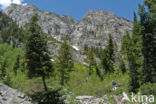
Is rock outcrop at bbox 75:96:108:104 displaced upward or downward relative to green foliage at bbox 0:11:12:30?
downward

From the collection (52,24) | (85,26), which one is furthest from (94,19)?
(52,24)

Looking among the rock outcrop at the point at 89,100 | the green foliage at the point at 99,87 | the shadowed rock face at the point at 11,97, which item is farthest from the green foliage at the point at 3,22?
the rock outcrop at the point at 89,100

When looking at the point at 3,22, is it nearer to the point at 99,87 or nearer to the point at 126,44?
the point at 126,44

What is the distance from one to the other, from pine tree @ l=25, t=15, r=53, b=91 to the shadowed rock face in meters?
2.25

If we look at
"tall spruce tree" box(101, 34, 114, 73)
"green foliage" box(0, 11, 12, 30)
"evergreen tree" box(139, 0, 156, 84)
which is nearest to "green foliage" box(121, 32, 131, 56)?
"tall spruce tree" box(101, 34, 114, 73)

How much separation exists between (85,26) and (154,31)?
161622 mm

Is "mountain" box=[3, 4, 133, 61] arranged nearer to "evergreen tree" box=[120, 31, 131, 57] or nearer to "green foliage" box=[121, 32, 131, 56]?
"evergreen tree" box=[120, 31, 131, 57]

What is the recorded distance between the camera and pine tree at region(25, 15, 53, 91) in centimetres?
1403

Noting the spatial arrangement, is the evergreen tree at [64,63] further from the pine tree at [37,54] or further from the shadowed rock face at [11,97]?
the shadowed rock face at [11,97]

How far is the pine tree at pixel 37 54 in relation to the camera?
46.0ft

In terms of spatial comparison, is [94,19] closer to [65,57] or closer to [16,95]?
[65,57]

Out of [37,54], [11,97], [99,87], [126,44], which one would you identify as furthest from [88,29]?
[11,97]

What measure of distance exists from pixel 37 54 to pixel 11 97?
4443 millimetres

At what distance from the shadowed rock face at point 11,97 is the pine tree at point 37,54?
225 centimetres
